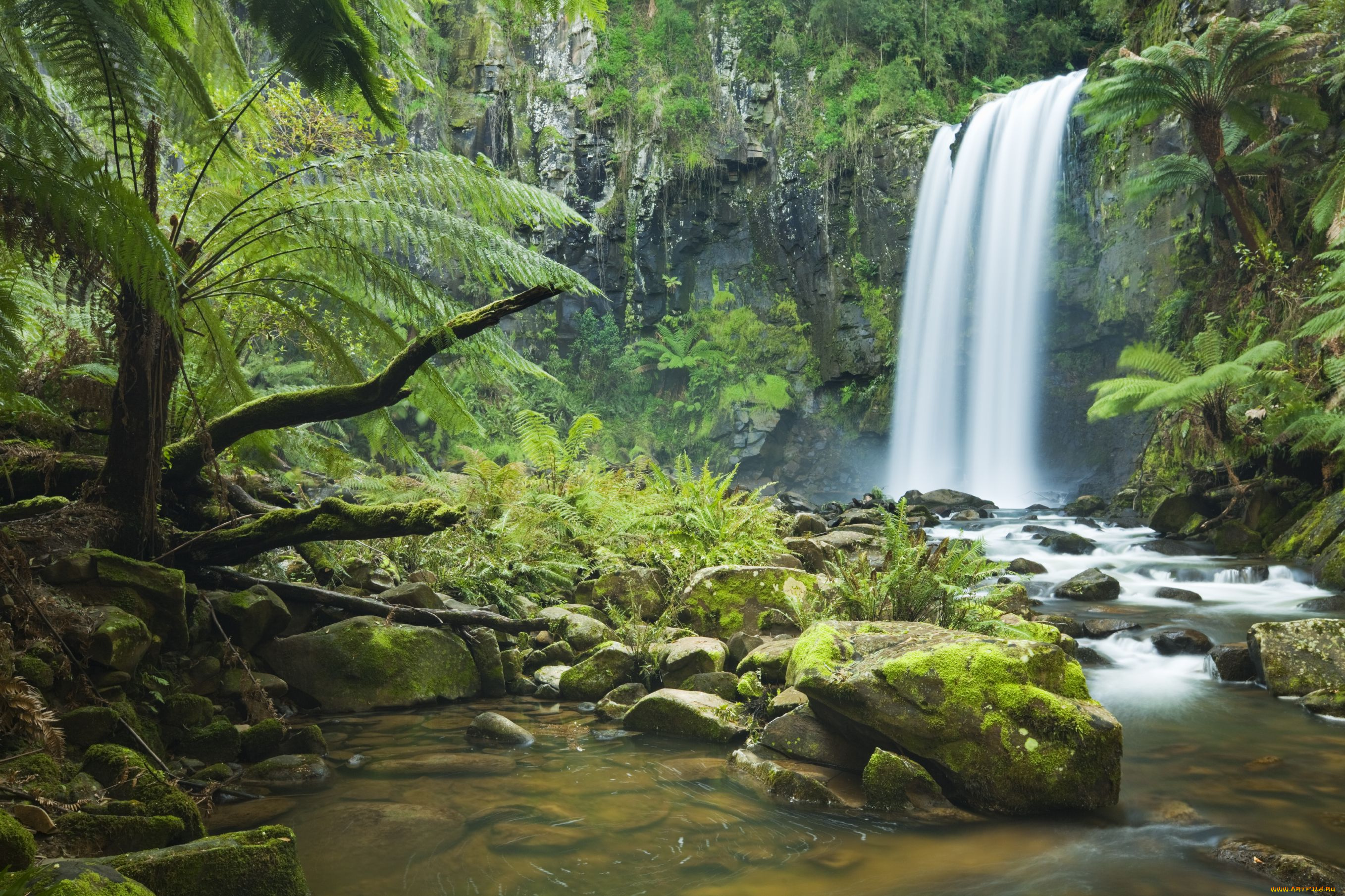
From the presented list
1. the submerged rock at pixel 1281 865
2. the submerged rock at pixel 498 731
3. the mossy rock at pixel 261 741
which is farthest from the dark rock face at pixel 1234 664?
the mossy rock at pixel 261 741

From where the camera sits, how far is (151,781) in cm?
253

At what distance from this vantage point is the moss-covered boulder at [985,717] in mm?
3049

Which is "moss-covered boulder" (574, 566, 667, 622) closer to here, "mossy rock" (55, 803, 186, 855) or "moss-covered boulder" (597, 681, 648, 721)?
"moss-covered boulder" (597, 681, 648, 721)

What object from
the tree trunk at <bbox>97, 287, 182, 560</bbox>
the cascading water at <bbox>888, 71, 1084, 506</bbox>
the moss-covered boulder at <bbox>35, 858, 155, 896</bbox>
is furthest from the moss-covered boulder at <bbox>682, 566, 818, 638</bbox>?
the cascading water at <bbox>888, 71, 1084, 506</bbox>

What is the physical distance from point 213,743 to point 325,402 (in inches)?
64.5

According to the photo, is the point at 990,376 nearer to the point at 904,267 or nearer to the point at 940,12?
the point at 904,267

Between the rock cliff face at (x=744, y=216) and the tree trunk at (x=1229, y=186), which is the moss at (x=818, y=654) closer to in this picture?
the tree trunk at (x=1229, y=186)

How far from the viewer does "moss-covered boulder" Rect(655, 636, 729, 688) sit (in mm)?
4629

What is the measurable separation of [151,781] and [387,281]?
7.96ft

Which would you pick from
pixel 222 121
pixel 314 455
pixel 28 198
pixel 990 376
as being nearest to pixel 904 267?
pixel 990 376

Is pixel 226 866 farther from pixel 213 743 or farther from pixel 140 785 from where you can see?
pixel 213 743

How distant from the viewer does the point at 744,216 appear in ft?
70.7

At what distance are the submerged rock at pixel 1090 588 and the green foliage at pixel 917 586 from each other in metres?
3.41

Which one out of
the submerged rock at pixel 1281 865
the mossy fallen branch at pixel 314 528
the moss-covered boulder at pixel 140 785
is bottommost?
the submerged rock at pixel 1281 865
